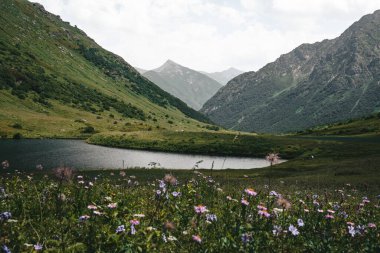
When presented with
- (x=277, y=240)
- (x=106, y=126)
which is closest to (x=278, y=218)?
(x=277, y=240)

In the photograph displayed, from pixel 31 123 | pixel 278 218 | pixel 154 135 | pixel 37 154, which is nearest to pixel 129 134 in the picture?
pixel 154 135

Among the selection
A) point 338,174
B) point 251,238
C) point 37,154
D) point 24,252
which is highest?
point 251,238

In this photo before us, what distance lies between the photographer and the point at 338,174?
133ft

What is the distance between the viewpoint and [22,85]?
159500 mm

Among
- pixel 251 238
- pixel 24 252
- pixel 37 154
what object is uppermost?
pixel 251 238

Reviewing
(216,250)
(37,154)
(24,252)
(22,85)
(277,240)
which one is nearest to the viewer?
(24,252)

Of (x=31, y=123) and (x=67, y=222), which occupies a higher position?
(x=67, y=222)

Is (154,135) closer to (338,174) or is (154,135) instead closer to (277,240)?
(338,174)

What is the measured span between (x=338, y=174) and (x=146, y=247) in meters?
38.2

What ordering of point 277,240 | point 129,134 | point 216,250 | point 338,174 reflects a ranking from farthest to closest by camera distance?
1. point 129,134
2. point 338,174
3. point 277,240
4. point 216,250

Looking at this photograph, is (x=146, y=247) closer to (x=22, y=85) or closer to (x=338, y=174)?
(x=338, y=174)

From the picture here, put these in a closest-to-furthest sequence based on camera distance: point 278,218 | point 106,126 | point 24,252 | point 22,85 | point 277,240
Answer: point 24,252 → point 277,240 → point 278,218 → point 106,126 → point 22,85

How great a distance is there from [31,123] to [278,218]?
123 m

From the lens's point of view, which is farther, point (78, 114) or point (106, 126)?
point (78, 114)
